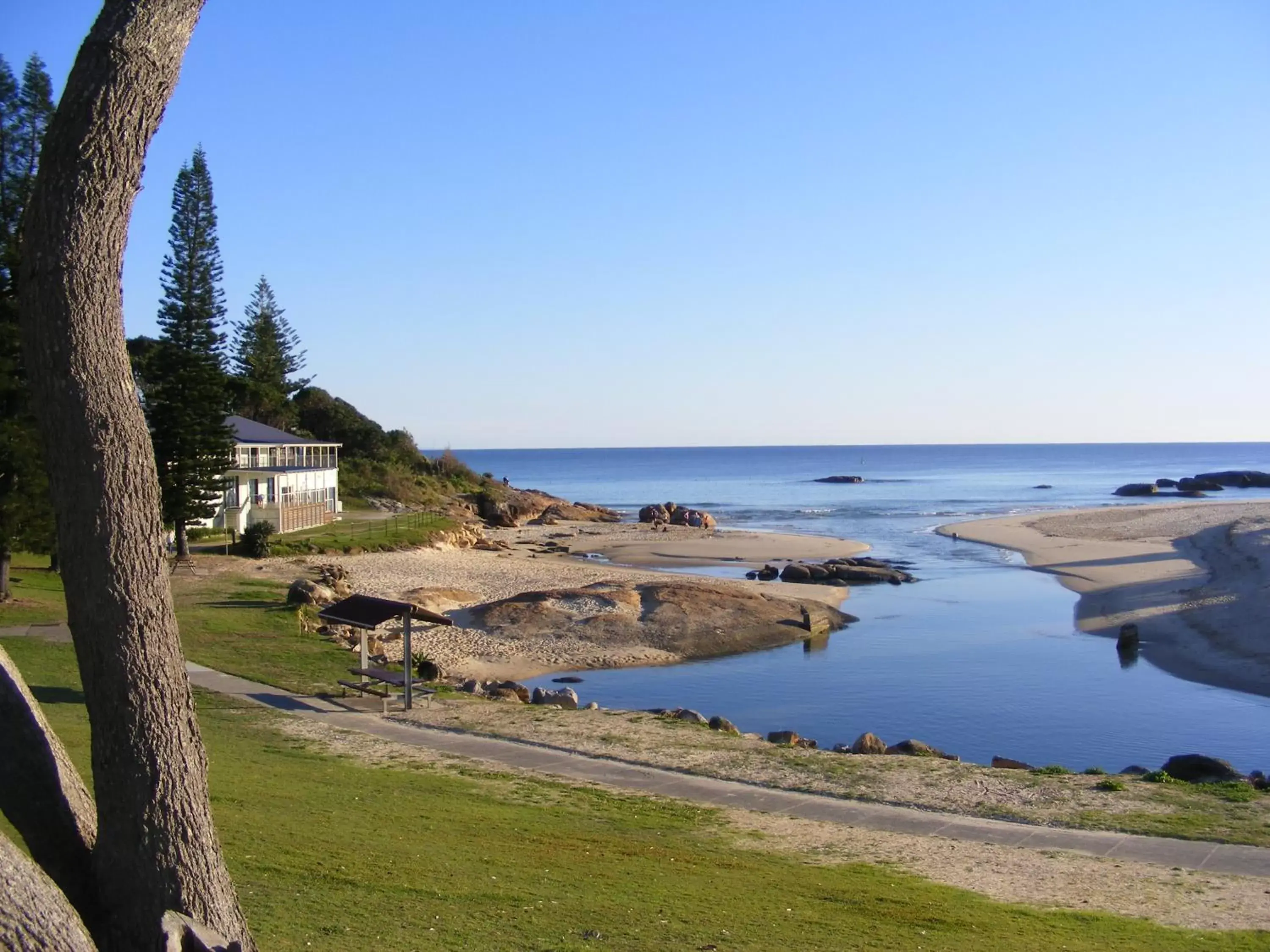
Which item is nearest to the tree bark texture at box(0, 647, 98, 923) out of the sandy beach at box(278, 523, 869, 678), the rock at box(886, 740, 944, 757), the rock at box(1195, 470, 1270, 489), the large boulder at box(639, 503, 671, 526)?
the rock at box(886, 740, 944, 757)

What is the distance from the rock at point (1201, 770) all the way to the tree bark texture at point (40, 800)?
15.4 metres

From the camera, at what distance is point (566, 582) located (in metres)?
39.6

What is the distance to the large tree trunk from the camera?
4.95 m

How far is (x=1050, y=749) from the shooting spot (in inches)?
786

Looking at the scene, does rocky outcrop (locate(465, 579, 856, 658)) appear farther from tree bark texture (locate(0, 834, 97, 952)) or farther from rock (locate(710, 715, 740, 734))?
tree bark texture (locate(0, 834, 97, 952))

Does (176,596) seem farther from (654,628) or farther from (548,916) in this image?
(548,916)

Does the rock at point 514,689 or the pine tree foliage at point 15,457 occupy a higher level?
the pine tree foliage at point 15,457

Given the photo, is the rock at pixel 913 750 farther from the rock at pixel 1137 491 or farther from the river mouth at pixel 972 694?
the rock at pixel 1137 491

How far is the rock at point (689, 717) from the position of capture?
1902cm

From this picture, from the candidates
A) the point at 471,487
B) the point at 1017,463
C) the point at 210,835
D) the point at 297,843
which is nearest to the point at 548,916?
the point at 297,843

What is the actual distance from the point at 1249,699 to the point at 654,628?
14162 millimetres

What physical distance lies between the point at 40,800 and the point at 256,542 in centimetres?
3316

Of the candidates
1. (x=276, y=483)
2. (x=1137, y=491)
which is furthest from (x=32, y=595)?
(x=1137, y=491)

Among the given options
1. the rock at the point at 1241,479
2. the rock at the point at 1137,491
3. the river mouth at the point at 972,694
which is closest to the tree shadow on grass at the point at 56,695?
the river mouth at the point at 972,694
